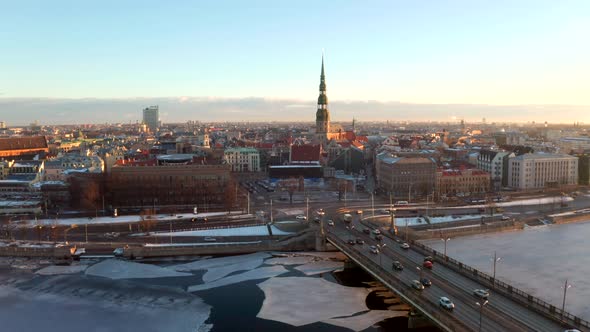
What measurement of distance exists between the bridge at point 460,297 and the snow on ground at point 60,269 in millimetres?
17095

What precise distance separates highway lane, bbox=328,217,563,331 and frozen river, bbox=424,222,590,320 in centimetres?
392

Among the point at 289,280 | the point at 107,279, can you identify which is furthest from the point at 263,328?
the point at 107,279

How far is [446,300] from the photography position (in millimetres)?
22094

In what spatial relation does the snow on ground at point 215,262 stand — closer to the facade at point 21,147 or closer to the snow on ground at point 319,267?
the snow on ground at point 319,267

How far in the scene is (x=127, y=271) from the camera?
109 feet

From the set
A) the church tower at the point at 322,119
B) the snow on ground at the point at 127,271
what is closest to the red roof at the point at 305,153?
the church tower at the point at 322,119

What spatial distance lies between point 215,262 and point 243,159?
51.6m

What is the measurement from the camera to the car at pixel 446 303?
21.6m

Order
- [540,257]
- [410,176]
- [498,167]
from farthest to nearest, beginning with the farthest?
[498,167] → [410,176] → [540,257]

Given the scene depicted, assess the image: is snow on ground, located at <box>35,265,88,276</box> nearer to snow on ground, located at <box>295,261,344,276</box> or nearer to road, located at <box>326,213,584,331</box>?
snow on ground, located at <box>295,261,344,276</box>

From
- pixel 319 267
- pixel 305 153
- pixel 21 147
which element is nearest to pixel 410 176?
pixel 305 153

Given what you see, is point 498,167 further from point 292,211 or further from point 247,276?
point 247,276

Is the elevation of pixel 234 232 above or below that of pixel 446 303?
below

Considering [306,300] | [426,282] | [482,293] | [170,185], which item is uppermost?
[170,185]
